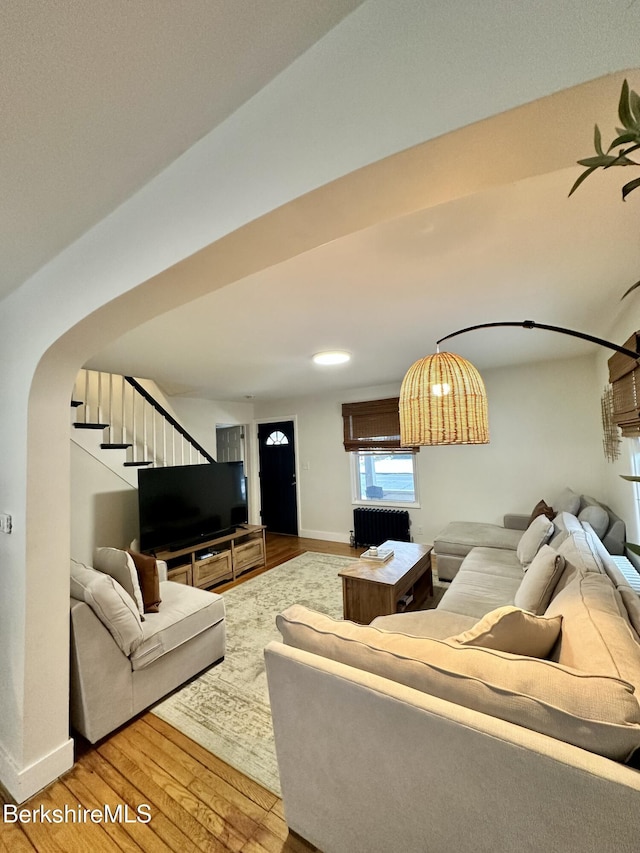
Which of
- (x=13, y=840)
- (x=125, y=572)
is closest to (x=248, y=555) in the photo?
(x=125, y=572)

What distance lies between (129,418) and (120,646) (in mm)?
2824

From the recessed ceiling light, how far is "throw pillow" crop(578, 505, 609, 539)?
98.9 inches

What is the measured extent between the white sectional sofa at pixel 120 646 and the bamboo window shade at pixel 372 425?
3.43 meters

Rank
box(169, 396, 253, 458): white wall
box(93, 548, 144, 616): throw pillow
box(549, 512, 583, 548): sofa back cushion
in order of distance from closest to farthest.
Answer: box(93, 548, 144, 616): throw pillow < box(549, 512, 583, 548): sofa back cushion < box(169, 396, 253, 458): white wall

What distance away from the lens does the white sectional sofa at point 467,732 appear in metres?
0.81

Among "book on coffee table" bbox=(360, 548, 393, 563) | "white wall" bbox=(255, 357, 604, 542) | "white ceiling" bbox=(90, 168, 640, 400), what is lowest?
"book on coffee table" bbox=(360, 548, 393, 563)

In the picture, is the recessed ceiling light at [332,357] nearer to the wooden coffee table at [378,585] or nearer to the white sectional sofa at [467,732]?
the wooden coffee table at [378,585]

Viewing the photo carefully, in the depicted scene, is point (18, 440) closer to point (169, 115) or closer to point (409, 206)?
point (169, 115)

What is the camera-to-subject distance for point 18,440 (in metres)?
1.64

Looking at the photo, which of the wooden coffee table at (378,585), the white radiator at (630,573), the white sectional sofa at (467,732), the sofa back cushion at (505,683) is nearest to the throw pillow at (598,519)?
the white radiator at (630,573)

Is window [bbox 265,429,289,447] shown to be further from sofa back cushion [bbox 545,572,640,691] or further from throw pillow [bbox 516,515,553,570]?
sofa back cushion [bbox 545,572,640,691]

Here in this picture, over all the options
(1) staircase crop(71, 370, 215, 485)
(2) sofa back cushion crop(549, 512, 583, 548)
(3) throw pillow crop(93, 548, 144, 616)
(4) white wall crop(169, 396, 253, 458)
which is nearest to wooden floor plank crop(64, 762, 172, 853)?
(3) throw pillow crop(93, 548, 144, 616)

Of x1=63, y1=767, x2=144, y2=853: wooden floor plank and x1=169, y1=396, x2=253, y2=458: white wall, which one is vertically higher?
x1=169, y1=396, x2=253, y2=458: white wall

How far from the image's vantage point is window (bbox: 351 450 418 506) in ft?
16.9
